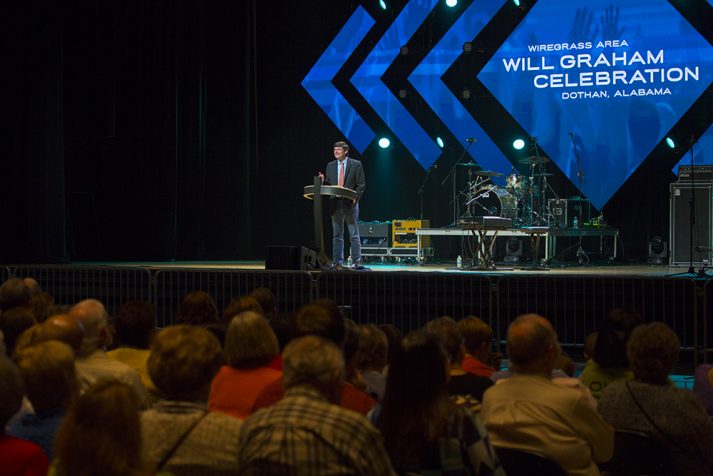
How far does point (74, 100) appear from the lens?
11.5 meters

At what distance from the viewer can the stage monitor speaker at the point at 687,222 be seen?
10.3 meters

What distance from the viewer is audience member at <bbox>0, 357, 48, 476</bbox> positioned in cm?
202

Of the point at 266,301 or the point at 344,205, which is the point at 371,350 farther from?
the point at 344,205

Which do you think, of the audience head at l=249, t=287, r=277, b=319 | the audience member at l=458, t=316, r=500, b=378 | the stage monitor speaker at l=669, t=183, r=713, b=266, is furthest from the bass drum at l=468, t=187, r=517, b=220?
the audience member at l=458, t=316, r=500, b=378

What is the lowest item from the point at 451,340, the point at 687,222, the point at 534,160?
the point at 451,340

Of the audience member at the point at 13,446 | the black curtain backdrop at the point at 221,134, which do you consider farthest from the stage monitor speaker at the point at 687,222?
the audience member at the point at 13,446

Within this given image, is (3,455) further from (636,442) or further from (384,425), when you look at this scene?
(636,442)

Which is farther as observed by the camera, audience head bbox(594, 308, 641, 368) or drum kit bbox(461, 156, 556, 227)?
drum kit bbox(461, 156, 556, 227)

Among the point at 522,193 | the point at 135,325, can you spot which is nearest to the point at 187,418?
the point at 135,325

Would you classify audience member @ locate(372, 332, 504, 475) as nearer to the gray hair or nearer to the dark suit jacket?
the gray hair

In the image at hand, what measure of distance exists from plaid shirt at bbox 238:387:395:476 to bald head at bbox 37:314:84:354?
1.25m

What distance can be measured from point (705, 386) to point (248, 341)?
5.88ft

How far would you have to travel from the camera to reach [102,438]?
5.70ft

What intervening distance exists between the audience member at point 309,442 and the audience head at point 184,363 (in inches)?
10.9
